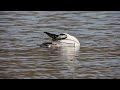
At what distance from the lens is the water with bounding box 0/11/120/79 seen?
354cm

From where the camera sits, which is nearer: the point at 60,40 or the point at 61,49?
the point at 61,49

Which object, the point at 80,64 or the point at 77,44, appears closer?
the point at 80,64

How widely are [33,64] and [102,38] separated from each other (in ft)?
5.55

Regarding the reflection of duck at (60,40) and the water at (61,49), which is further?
the reflection of duck at (60,40)

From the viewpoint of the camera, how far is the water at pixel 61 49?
3.54 meters

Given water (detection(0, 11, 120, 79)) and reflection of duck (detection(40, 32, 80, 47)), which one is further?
reflection of duck (detection(40, 32, 80, 47))

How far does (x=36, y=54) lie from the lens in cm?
459

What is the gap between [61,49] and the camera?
5227 mm

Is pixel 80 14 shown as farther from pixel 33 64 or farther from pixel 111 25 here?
pixel 33 64
